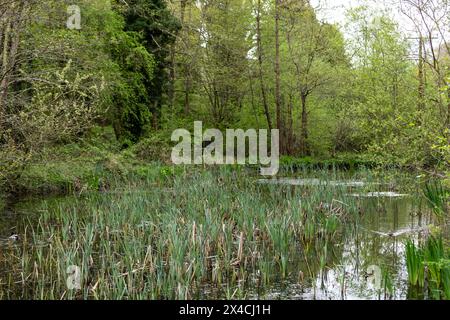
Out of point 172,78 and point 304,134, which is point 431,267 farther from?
point 172,78

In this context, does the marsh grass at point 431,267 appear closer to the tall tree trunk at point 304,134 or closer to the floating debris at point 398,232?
the floating debris at point 398,232

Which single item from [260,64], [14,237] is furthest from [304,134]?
[14,237]

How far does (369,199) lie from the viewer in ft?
35.7

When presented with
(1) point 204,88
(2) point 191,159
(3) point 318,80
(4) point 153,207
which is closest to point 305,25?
(3) point 318,80

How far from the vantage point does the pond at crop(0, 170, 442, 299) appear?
494cm

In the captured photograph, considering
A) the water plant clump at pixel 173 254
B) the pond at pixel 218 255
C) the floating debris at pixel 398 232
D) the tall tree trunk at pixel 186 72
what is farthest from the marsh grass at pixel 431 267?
the tall tree trunk at pixel 186 72

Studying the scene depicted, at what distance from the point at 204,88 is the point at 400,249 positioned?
2024cm

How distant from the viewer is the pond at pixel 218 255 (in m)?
4.94

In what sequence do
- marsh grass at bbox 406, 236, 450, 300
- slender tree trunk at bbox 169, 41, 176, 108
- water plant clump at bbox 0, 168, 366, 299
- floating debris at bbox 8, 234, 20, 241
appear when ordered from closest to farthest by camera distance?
marsh grass at bbox 406, 236, 450, 300
water plant clump at bbox 0, 168, 366, 299
floating debris at bbox 8, 234, 20, 241
slender tree trunk at bbox 169, 41, 176, 108

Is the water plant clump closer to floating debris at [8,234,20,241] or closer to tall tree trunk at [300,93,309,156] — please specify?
floating debris at [8,234,20,241]

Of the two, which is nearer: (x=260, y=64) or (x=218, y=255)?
(x=218, y=255)

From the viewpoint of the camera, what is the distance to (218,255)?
5586 millimetres

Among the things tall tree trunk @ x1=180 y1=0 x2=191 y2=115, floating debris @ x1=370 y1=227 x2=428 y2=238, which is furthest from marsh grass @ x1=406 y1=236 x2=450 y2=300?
tall tree trunk @ x1=180 y1=0 x2=191 y2=115
